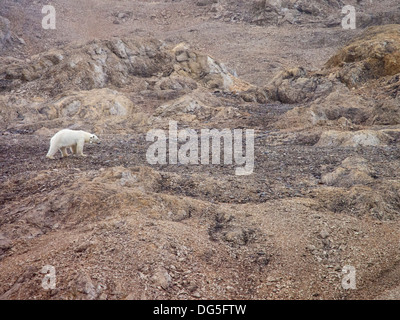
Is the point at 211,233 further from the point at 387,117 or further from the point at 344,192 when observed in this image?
the point at 387,117

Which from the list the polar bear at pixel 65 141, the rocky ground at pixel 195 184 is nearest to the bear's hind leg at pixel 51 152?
the polar bear at pixel 65 141

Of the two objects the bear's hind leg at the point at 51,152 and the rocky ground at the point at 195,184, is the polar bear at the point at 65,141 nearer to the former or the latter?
the bear's hind leg at the point at 51,152

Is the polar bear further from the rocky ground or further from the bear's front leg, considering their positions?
the rocky ground

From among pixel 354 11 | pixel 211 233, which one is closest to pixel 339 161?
pixel 211 233

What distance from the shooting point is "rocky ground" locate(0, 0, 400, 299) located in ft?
14.7

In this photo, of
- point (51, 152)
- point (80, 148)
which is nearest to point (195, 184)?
point (80, 148)

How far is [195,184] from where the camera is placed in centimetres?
730

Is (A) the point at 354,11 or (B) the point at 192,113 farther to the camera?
(A) the point at 354,11

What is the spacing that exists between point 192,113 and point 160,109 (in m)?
1.51

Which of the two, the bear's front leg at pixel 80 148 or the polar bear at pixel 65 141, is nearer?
the polar bear at pixel 65 141

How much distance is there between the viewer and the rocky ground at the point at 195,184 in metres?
4.49

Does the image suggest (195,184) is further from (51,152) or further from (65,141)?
(51,152)

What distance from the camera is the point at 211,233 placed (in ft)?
18.2

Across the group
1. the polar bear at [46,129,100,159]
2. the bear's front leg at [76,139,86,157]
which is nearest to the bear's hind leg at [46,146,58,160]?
the polar bear at [46,129,100,159]
